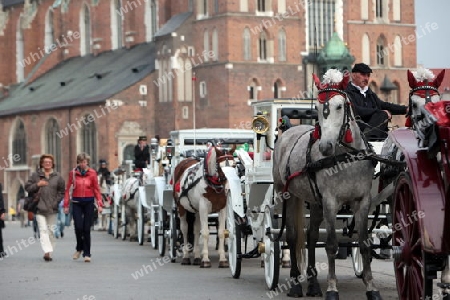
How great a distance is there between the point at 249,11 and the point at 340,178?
173 feet

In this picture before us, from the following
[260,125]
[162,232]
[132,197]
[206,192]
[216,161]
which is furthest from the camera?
[132,197]

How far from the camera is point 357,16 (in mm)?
67562

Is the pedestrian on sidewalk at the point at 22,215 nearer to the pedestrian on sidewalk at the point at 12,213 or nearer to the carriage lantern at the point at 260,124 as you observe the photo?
the pedestrian on sidewalk at the point at 12,213

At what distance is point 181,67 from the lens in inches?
2596

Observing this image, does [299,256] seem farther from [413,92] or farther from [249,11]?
[249,11]

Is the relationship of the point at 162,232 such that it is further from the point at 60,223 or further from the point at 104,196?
the point at 104,196

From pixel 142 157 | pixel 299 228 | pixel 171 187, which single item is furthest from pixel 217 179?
pixel 142 157

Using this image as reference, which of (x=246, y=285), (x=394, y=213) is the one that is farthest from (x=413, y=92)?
(x=246, y=285)

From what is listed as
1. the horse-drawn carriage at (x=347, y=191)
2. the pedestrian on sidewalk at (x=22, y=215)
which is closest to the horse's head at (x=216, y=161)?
the horse-drawn carriage at (x=347, y=191)

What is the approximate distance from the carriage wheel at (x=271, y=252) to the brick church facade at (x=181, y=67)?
139 feet

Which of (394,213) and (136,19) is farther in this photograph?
(136,19)

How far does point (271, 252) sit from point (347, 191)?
6.08 feet

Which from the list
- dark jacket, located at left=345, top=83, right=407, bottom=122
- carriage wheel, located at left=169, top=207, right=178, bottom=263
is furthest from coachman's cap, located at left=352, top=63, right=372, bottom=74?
carriage wheel, located at left=169, top=207, right=178, bottom=263

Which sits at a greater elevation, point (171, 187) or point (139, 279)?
point (171, 187)
